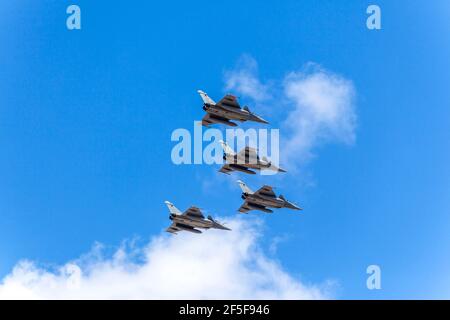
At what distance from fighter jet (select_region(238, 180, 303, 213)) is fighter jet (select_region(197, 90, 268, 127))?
12317 millimetres

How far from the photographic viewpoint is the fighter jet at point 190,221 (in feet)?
422

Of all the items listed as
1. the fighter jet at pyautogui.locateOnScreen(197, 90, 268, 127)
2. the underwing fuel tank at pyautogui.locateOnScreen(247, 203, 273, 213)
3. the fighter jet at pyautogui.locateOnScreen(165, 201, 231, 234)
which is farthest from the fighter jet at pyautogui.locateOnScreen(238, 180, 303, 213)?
the fighter jet at pyautogui.locateOnScreen(197, 90, 268, 127)

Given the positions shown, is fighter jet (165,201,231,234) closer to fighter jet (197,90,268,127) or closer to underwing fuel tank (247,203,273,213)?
underwing fuel tank (247,203,273,213)

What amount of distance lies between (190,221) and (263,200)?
39.9ft

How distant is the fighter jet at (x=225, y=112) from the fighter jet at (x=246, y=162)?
490 centimetres

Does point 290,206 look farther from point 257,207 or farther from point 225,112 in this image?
point 225,112

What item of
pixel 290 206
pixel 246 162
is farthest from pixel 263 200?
pixel 246 162

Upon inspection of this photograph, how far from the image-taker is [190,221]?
424ft

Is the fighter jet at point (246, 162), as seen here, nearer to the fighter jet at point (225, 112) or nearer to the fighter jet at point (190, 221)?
the fighter jet at point (225, 112)

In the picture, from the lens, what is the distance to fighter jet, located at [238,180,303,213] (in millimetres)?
129000

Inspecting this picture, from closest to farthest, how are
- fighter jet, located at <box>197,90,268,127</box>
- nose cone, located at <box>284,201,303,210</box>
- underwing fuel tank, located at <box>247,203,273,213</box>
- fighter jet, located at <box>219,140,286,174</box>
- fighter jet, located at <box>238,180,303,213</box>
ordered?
fighter jet, located at <box>197,90,268,127</box>
fighter jet, located at <box>219,140,286,174</box>
fighter jet, located at <box>238,180,303,213</box>
nose cone, located at <box>284,201,303,210</box>
underwing fuel tank, located at <box>247,203,273,213</box>

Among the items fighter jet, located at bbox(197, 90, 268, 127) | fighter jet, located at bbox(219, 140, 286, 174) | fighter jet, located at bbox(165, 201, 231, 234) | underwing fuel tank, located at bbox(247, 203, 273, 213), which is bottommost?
fighter jet, located at bbox(165, 201, 231, 234)
